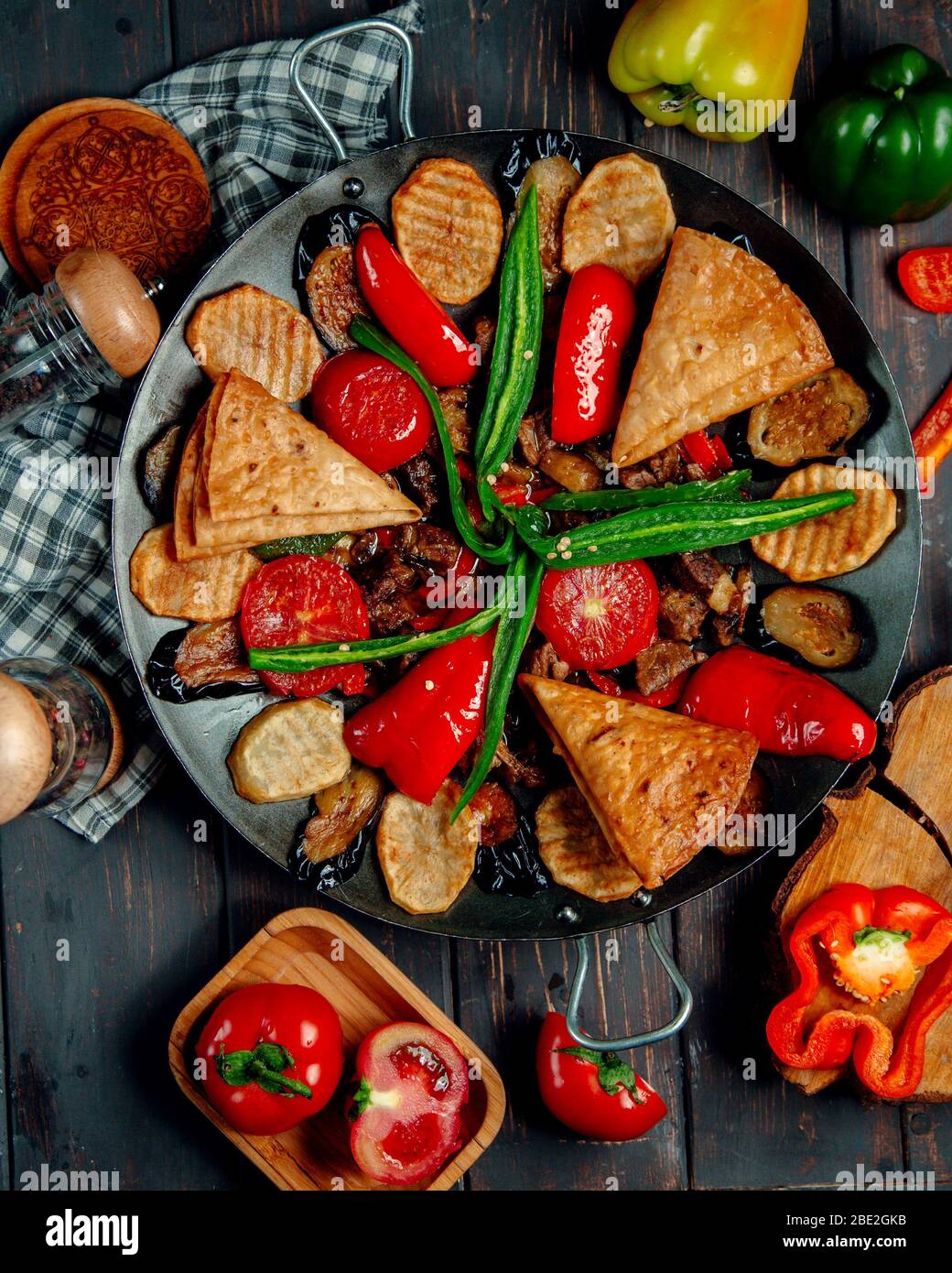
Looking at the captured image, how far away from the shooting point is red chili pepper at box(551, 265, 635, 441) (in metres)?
3.16

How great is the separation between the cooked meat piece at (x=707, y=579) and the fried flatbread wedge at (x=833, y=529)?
15 cm

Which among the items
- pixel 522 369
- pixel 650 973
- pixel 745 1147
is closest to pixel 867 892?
pixel 650 973

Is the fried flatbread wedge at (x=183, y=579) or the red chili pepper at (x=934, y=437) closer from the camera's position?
the fried flatbread wedge at (x=183, y=579)

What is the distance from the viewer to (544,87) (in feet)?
11.9

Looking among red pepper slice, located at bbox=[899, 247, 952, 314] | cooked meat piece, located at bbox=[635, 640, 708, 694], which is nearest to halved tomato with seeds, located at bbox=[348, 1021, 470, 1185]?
cooked meat piece, located at bbox=[635, 640, 708, 694]

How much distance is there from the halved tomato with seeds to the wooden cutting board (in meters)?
1.21

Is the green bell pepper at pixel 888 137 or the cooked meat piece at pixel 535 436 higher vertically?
the green bell pepper at pixel 888 137

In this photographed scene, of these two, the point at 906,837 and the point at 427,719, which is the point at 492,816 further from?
the point at 906,837

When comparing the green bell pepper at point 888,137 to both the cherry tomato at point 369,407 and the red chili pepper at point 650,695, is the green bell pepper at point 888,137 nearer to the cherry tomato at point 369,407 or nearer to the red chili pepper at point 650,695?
the cherry tomato at point 369,407

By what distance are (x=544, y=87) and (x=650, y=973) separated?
124 inches

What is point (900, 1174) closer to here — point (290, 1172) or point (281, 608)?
point (290, 1172)

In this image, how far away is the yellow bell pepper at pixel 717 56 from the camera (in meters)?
3.30

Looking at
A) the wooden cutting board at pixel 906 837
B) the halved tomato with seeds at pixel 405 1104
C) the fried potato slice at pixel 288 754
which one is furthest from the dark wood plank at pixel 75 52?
the wooden cutting board at pixel 906 837

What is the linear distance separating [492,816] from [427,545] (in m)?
0.89
